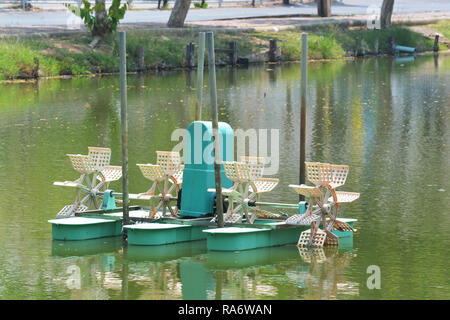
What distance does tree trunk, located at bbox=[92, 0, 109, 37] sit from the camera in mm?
45062

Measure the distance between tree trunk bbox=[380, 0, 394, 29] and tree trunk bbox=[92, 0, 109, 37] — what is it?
71.7 feet

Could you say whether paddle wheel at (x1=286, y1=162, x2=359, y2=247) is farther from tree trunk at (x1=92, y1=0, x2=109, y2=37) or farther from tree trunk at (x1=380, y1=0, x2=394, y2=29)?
tree trunk at (x1=380, y1=0, x2=394, y2=29)

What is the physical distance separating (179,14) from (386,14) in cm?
1650

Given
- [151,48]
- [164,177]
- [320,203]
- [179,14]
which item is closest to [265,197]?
[164,177]

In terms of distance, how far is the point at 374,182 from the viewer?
2142 cm

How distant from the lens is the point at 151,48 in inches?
1886

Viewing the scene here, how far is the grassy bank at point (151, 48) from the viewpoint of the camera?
42719 mm

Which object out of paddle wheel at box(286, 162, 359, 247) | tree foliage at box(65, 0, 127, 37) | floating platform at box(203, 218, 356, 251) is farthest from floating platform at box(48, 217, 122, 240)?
tree foliage at box(65, 0, 127, 37)

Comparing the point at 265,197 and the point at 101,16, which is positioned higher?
the point at 101,16

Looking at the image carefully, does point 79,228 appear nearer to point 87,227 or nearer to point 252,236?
point 87,227

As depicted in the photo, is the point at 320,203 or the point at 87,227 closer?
the point at 320,203

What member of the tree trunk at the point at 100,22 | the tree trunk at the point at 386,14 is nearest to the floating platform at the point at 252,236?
the tree trunk at the point at 100,22
